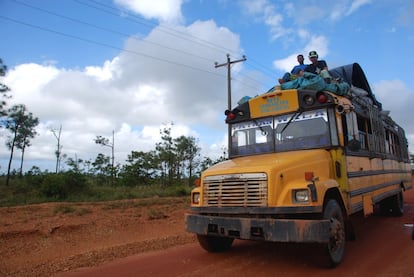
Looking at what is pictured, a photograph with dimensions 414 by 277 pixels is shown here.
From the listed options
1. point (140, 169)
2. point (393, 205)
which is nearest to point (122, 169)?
point (140, 169)

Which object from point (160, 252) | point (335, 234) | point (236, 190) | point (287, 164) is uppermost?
point (287, 164)

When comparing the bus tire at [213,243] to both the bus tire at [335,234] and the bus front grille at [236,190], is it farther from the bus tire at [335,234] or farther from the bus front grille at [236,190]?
the bus tire at [335,234]

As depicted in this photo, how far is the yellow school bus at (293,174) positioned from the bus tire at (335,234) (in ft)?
0.04

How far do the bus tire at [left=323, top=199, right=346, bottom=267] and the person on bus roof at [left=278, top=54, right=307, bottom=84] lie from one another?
3021 millimetres

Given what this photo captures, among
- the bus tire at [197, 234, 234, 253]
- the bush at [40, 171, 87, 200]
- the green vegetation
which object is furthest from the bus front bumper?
the bush at [40, 171, 87, 200]

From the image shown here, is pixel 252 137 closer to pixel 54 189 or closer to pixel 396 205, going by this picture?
pixel 396 205

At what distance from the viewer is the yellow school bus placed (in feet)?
14.8

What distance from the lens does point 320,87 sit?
5.93 meters

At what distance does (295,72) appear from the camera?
750 cm

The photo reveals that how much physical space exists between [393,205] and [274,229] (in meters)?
7.18

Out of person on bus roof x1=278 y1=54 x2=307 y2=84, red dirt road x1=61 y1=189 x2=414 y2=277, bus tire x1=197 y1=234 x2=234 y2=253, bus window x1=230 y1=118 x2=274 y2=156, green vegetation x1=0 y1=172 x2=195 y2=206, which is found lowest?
red dirt road x1=61 y1=189 x2=414 y2=277

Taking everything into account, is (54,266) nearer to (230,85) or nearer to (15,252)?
(15,252)

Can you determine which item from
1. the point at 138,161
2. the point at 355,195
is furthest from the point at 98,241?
the point at 138,161

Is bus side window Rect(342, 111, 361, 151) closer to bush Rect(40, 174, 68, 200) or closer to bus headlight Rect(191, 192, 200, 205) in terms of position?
bus headlight Rect(191, 192, 200, 205)
